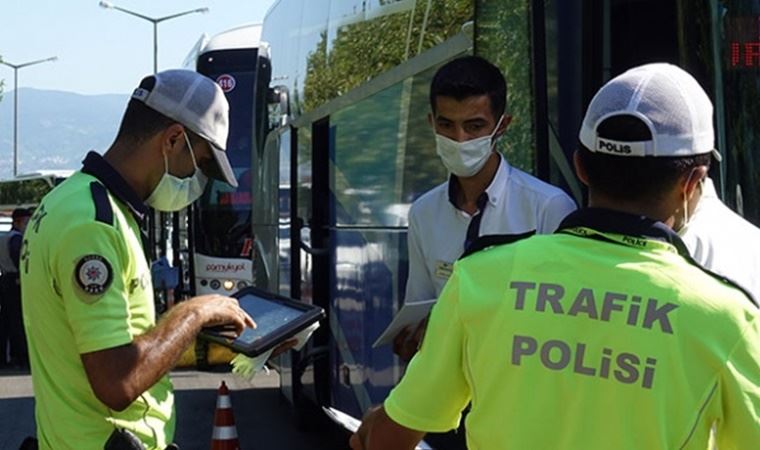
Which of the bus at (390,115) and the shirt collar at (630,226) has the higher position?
the bus at (390,115)

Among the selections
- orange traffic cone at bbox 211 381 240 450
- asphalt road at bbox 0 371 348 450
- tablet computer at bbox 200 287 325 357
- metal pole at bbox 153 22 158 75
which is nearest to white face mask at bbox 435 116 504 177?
tablet computer at bbox 200 287 325 357

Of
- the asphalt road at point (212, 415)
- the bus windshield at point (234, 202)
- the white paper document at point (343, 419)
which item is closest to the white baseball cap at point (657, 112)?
the white paper document at point (343, 419)

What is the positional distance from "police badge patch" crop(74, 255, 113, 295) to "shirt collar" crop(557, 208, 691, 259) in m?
1.32

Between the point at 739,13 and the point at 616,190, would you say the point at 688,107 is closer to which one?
the point at 616,190

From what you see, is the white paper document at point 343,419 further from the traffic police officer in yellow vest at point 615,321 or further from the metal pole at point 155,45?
the metal pole at point 155,45

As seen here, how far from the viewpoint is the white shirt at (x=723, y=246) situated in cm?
267

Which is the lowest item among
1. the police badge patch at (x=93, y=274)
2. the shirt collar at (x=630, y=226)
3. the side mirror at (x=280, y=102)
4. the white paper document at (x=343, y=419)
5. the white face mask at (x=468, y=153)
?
the white paper document at (x=343, y=419)

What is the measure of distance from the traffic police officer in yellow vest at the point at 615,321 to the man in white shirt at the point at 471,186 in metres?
1.63

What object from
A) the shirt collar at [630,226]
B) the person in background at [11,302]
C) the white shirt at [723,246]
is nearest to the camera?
→ the shirt collar at [630,226]

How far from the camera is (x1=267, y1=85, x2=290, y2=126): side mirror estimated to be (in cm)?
1005

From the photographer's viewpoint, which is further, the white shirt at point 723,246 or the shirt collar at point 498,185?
the shirt collar at point 498,185

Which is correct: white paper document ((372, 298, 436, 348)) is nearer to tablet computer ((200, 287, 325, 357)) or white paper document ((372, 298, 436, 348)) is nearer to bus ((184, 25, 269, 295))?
tablet computer ((200, 287, 325, 357))

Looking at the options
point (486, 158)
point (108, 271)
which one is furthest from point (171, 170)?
point (486, 158)

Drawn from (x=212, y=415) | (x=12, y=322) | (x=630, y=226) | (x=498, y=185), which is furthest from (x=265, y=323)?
(x=12, y=322)
